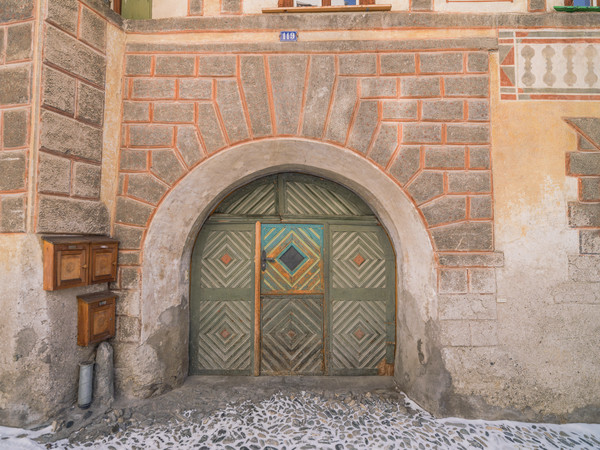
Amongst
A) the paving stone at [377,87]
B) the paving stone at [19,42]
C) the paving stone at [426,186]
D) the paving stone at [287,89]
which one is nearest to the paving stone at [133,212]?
the paving stone at [19,42]

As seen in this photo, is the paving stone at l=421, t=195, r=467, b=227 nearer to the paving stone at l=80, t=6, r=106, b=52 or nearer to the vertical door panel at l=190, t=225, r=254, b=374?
the vertical door panel at l=190, t=225, r=254, b=374

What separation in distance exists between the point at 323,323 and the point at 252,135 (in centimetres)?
210

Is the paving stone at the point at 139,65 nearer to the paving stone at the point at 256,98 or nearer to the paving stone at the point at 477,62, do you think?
the paving stone at the point at 256,98

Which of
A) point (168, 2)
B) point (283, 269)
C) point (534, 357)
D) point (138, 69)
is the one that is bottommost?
point (534, 357)

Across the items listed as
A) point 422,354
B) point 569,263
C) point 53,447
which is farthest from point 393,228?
point 53,447

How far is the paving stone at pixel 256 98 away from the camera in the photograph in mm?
2754

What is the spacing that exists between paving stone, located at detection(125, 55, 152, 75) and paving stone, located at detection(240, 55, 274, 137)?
2.80 ft

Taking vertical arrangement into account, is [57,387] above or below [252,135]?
below

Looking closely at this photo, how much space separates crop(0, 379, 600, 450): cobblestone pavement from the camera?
235cm

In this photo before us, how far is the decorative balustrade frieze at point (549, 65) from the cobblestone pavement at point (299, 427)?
113 inches

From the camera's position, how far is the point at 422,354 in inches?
111

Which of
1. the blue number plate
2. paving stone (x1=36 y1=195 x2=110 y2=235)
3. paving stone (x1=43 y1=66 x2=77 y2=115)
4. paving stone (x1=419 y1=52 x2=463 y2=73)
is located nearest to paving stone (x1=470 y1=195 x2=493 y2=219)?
paving stone (x1=419 y1=52 x2=463 y2=73)

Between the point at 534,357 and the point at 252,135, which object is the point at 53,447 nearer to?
the point at 252,135

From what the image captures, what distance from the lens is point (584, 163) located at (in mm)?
2719
